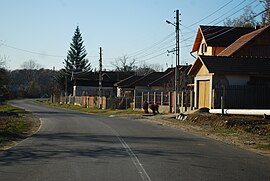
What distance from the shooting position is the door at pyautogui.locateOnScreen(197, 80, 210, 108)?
35791mm

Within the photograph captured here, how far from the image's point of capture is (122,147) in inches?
647

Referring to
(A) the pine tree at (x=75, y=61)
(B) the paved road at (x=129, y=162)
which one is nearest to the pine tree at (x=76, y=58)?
(A) the pine tree at (x=75, y=61)

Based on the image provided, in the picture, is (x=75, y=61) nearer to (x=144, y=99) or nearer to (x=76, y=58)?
(x=76, y=58)

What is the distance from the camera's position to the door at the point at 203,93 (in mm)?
35791

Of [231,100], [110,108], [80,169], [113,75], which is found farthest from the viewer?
[113,75]

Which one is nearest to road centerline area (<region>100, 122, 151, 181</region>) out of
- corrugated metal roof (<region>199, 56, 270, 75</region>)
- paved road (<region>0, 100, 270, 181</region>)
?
paved road (<region>0, 100, 270, 181</region>)

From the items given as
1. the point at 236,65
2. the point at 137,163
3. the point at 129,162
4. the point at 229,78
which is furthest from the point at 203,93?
the point at 137,163

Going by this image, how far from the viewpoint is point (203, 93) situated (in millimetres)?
36781

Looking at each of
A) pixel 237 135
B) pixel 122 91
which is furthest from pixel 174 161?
pixel 122 91

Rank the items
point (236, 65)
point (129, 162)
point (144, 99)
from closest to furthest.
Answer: point (129, 162) → point (236, 65) → point (144, 99)

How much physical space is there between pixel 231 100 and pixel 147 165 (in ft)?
73.2

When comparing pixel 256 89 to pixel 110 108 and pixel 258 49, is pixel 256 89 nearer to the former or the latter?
pixel 258 49

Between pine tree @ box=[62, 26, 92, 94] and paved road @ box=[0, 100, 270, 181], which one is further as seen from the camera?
pine tree @ box=[62, 26, 92, 94]

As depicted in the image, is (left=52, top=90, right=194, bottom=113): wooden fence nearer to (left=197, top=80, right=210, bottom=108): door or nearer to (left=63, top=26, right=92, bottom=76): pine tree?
(left=197, top=80, right=210, bottom=108): door
